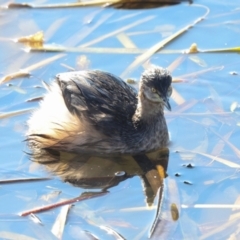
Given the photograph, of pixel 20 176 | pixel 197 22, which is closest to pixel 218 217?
pixel 20 176

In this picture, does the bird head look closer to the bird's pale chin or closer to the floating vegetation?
the bird's pale chin

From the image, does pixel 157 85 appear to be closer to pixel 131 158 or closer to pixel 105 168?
pixel 131 158

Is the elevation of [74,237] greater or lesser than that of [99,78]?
lesser

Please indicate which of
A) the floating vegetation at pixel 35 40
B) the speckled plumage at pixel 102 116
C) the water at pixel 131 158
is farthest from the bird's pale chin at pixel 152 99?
the floating vegetation at pixel 35 40

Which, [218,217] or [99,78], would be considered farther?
[99,78]

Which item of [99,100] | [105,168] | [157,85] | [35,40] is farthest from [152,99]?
[35,40]

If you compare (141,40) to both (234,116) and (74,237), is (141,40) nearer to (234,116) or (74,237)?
(234,116)

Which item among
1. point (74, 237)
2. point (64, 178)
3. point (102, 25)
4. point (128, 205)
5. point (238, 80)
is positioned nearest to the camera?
point (74, 237)
